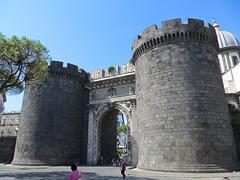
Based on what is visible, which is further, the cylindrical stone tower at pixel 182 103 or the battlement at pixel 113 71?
the battlement at pixel 113 71

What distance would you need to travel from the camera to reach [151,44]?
1777 centimetres

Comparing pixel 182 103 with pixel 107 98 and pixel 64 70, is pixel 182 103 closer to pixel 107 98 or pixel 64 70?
pixel 107 98

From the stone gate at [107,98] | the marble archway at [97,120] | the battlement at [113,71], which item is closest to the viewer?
the marble archway at [97,120]

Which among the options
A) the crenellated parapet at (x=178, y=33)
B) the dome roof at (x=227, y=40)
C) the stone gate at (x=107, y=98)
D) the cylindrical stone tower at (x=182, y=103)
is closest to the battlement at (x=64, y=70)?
the stone gate at (x=107, y=98)

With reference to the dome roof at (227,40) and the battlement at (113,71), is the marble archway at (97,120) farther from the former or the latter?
the dome roof at (227,40)

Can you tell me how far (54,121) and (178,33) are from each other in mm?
15753

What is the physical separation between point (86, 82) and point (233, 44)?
2722 cm

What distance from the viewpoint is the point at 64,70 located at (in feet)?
86.1

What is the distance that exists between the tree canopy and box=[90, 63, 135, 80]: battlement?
943 cm

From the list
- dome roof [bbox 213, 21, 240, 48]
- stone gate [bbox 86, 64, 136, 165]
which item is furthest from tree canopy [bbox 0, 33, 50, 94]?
dome roof [bbox 213, 21, 240, 48]

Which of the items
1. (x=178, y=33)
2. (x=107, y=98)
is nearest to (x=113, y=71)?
(x=107, y=98)

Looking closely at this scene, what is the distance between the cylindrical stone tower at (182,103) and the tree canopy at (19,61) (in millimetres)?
8136

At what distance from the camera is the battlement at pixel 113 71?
25.2m

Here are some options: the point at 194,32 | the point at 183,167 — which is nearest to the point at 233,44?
the point at 194,32
